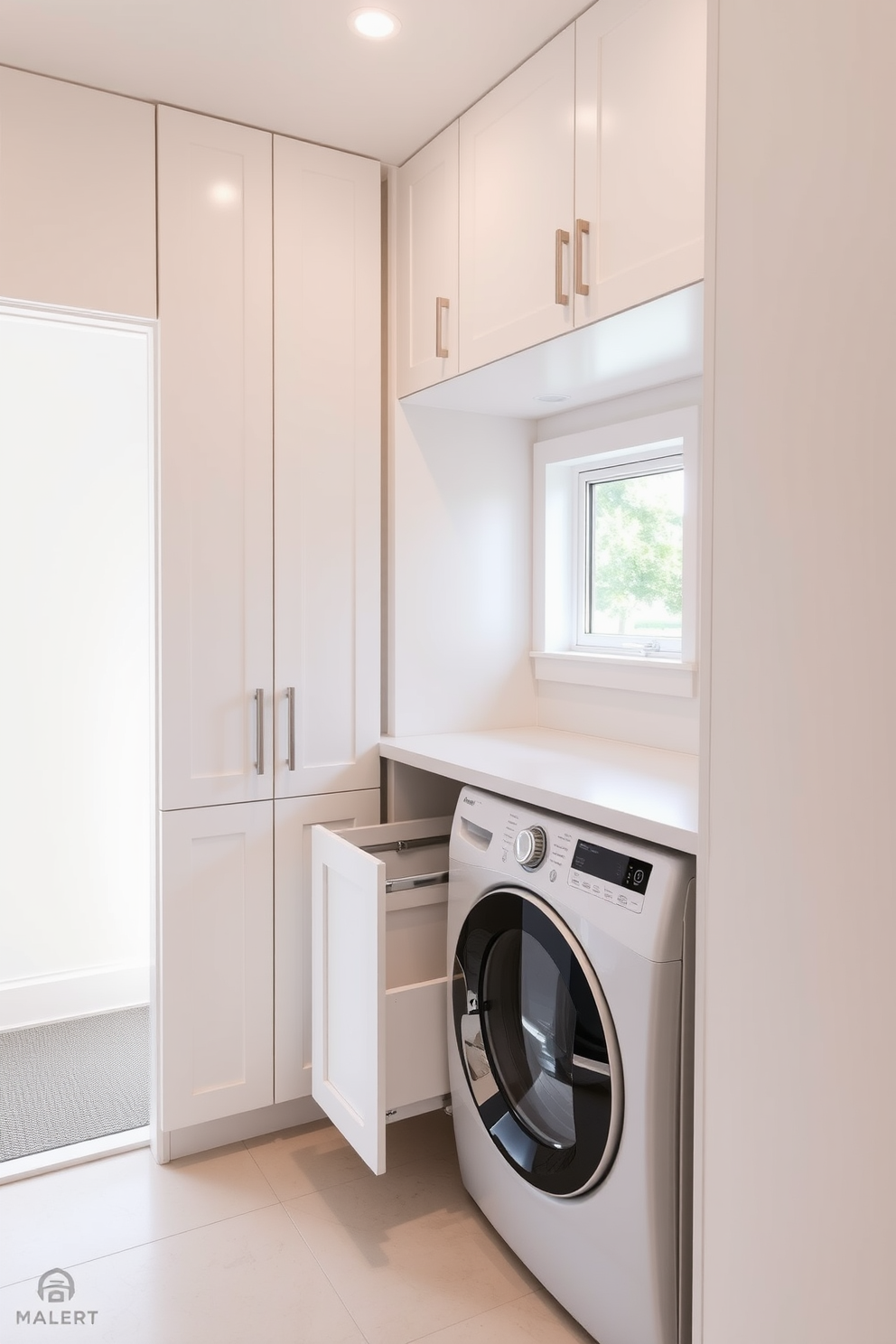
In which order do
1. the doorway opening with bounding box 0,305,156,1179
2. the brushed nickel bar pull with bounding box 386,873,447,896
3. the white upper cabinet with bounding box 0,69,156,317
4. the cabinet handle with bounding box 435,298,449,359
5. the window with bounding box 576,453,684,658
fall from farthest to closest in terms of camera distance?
the doorway opening with bounding box 0,305,156,1179, the window with bounding box 576,453,684,658, the cabinet handle with bounding box 435,298,449,359, the brushed nickel bar pull with bounding box 386,873,447,896, the white upper cabinet with bounding box 0,69,156,317

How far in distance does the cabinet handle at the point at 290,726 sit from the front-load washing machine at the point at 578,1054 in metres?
0.51

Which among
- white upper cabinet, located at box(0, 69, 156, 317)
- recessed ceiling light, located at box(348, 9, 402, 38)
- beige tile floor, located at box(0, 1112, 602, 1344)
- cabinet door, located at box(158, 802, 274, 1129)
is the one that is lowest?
beige tile floor, located at box(0, 1112, 602, 1344)

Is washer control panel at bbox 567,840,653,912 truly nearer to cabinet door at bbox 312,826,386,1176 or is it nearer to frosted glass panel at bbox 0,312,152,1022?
cabinet door at bbox 312,826,386,1176

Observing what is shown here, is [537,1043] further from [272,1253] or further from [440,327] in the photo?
[440,327]

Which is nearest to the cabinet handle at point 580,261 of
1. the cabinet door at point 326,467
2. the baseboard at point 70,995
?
the cabinet door at point 326,467

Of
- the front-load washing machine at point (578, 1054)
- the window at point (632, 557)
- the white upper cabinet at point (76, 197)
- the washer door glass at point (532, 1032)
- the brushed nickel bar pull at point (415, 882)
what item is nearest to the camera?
the front-load washing machine at point (578, 1054)

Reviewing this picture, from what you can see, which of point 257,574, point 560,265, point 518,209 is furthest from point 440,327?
point 257,574

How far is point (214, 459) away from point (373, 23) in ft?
3.07

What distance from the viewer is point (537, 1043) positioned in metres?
1.72

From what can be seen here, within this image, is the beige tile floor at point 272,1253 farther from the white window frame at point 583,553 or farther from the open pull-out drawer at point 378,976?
the white window frame at point 583,553

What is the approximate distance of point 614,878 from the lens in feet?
4.96

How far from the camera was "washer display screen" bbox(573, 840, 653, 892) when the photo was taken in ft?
4.81

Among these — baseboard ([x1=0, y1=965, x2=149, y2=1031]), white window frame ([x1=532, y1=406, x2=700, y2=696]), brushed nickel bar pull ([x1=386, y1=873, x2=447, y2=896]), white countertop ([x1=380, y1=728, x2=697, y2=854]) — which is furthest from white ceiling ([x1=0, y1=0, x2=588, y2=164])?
baseboard ([x1=0, y1=965, x2=149, y2=1031])

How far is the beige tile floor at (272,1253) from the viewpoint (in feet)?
5.47
